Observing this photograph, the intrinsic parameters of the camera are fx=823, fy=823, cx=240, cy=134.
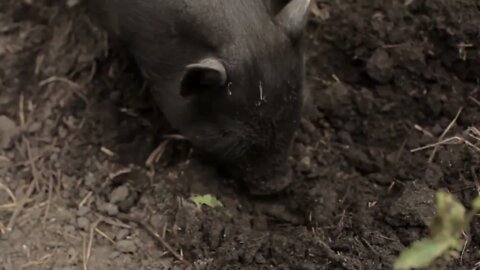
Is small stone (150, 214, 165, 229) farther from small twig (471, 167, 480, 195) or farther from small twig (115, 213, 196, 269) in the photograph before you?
small twig (471, 167, 480, 195)

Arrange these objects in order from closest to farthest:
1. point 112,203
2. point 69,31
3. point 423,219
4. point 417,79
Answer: point 423,219, point 112,203, point 417,79, point 69,31

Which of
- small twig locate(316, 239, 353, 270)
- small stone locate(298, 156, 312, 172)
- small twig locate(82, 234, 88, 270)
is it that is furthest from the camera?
small stone locate(298, 156, 312, 172)

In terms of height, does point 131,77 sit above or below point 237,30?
below

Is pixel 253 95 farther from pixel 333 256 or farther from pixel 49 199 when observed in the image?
pixel 49 199

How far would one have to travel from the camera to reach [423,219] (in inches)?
116

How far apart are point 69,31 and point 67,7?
0.47 ft

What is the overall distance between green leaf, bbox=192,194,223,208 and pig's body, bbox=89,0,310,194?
162 millimetres

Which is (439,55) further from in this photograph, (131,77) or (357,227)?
(131,77)

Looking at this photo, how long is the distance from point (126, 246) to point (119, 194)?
0.28 m

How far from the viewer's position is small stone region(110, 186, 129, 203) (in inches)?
131

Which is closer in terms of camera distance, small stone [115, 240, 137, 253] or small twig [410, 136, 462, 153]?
small stone [115, 240, 137, 253]

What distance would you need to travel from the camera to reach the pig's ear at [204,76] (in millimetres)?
2887

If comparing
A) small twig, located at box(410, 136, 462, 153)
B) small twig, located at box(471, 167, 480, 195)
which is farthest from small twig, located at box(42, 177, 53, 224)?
small twig, located at box(471, 167, 480, 195)

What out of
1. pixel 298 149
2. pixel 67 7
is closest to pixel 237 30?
pixel 298 149
